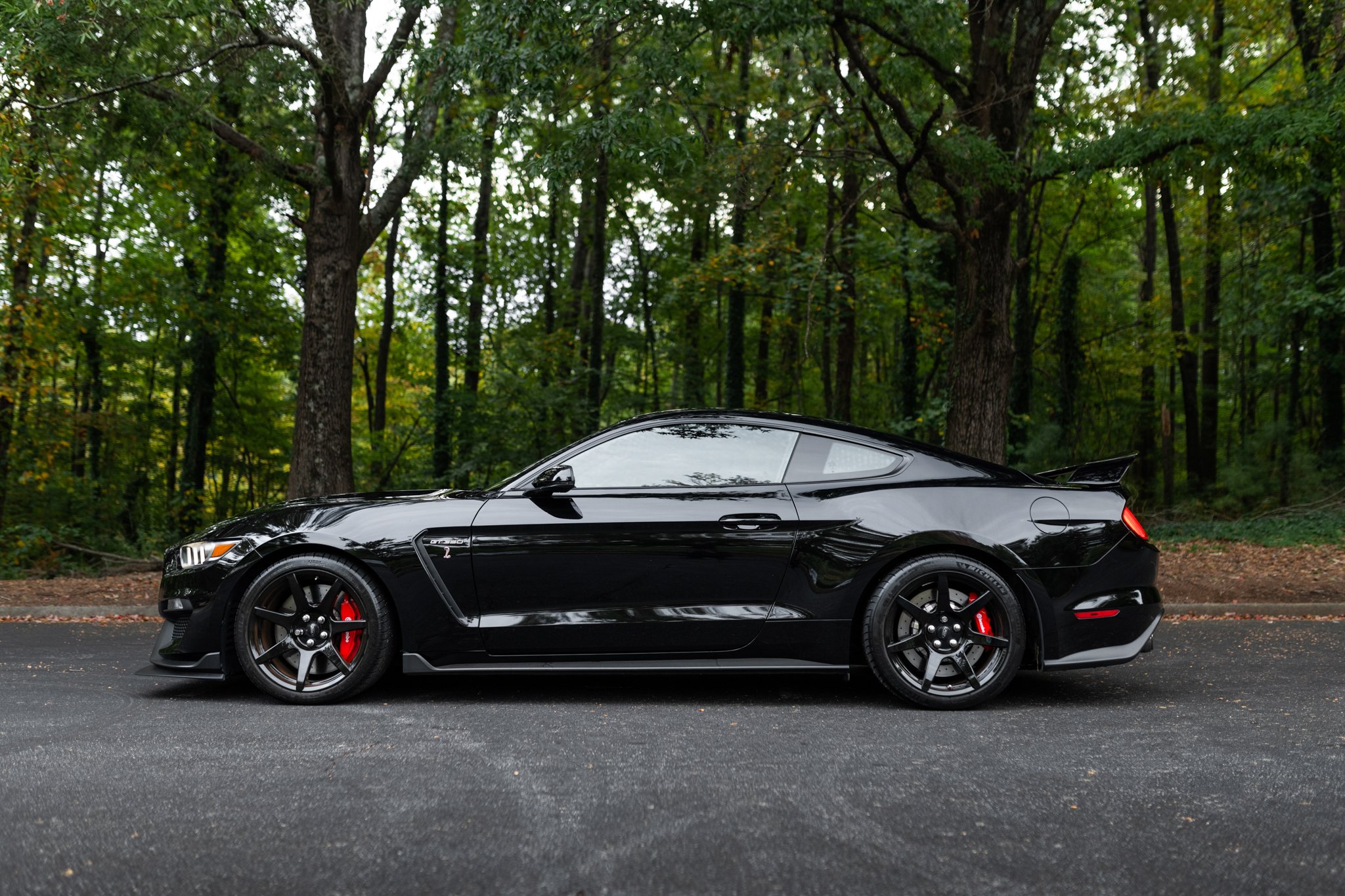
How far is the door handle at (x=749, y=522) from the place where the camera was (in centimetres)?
436

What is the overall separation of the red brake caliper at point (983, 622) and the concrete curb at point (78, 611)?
22.8 ft

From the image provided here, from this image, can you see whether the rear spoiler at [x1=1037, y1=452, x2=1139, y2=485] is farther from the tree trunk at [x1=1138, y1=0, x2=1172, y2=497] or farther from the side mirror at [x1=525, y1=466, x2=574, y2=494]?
the tree trunk at [x1=1138, y1=0, x2=1172, y2=497]

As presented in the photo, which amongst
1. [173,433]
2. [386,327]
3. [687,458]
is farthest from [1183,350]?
[173,433]

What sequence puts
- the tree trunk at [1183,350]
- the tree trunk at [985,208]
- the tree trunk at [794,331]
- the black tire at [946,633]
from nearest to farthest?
the black tire at [946,633], the tree trunk at [985,208], the tree trunk at [794,331], the tree trunk at [1183,350]

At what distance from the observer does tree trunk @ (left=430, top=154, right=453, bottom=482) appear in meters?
19.5

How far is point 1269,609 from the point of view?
786 centimetres

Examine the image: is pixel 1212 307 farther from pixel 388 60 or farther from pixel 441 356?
pixel 388 60

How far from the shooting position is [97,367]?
20984 mm

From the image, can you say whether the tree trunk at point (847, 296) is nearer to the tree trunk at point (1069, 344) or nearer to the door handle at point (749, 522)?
the tree trunk at point (1069, 344)

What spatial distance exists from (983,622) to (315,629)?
3148 mm

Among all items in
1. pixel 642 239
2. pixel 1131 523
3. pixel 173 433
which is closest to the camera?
pixel 1131 523

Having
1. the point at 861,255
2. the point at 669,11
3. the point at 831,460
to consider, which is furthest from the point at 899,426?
the point at 831,460

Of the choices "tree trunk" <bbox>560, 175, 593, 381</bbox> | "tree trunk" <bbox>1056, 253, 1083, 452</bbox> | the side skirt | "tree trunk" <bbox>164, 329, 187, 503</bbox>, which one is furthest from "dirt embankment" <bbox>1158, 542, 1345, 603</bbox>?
"tree trunk" <bbox>164, 329, 187, 503</bbox>

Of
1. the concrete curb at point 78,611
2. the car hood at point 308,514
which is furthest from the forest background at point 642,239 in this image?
the car hood at point 308,514
